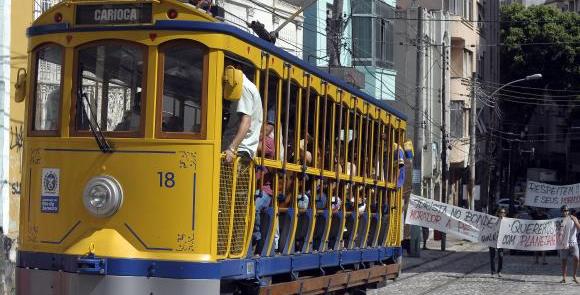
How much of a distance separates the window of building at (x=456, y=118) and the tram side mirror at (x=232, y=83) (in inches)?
1549

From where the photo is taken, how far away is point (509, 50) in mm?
62531

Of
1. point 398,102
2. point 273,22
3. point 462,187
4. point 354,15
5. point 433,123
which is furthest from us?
point 462,187

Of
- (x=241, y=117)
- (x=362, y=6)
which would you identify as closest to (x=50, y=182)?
(x=241, y=117)

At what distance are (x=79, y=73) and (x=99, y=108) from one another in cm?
36

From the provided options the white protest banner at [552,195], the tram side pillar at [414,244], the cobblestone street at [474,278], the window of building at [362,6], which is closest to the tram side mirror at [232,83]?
the cobblestone street at [474,278]

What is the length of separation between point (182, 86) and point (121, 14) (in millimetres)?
838

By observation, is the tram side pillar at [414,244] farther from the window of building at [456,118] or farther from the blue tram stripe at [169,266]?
the blue tram stripe at [169,266]

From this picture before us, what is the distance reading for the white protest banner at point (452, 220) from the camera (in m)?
24.7

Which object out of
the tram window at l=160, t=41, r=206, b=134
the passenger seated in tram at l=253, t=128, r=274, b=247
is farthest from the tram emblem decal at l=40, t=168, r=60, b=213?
the passenger seated in tram at l=253, t=128, r=274, b=247

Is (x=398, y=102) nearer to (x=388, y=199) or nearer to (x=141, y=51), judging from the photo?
(x=388, y=199)

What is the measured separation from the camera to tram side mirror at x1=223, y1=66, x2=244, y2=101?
8.55m

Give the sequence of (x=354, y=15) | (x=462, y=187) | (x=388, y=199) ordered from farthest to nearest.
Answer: (x=462, y=187) → (x=354, y=15) → (x=388, y=199)

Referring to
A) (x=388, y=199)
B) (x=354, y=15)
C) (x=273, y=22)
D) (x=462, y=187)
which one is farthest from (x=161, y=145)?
(x=462, y=187)

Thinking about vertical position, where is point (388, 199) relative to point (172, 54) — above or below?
below
